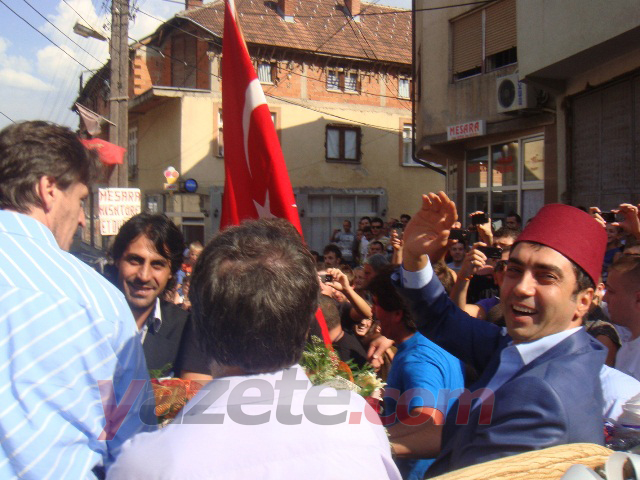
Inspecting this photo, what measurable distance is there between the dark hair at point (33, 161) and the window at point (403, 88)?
85.4 ft

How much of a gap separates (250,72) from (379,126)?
76.0 feet

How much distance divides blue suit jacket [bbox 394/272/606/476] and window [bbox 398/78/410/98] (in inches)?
1022

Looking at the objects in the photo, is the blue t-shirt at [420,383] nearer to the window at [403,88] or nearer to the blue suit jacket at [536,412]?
the blue suit jacket at [536,412]

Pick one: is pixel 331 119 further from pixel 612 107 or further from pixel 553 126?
pixel 612 107

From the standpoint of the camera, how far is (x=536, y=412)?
5.46 ft

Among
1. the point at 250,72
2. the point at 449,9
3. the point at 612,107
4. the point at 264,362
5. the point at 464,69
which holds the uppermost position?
the point at 449,9

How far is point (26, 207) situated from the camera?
5.81 feet

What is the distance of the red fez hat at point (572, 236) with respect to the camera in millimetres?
2041

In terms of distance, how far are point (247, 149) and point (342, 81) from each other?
2316cm

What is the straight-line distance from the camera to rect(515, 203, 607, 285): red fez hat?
2.04 metres

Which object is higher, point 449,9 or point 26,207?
point 449,9

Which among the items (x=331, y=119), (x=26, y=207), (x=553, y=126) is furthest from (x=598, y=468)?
(x=331, y=119)

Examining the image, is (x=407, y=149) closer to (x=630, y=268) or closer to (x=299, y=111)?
(x=299, y=111)

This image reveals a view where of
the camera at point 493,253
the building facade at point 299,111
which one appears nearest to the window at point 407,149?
the building facade at point 299,111
